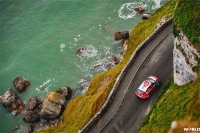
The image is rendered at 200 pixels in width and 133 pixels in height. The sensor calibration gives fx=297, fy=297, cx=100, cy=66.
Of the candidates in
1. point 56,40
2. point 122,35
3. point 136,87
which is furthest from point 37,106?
point 122,35

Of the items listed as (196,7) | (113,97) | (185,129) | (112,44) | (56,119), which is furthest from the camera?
(112,44)

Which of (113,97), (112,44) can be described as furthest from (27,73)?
(113,97)

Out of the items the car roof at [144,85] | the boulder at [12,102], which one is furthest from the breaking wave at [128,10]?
the boulder at [12,102]

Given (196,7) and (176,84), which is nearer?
(196,7)

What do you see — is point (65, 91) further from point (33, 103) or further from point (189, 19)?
point (189, 19)

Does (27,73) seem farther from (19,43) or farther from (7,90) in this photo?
(19,43)

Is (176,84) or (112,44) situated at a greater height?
(176,84)

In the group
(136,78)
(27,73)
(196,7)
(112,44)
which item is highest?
(196,7)
